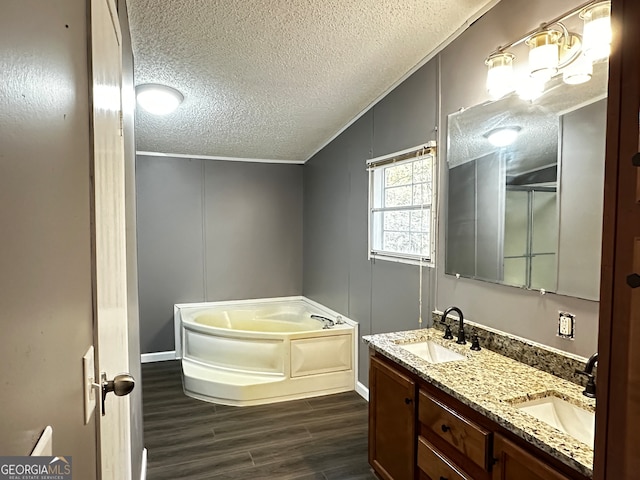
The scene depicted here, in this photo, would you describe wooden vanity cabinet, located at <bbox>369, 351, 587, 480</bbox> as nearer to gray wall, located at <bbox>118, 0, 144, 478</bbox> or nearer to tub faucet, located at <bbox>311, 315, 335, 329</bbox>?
gray wall, located at <bbox>118, 0, 144, 478</bbox>

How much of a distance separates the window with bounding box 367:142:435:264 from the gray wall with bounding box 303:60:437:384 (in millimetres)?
92

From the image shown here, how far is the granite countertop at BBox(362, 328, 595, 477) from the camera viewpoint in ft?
4.07

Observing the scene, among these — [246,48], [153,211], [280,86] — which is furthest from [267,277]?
[246,48]

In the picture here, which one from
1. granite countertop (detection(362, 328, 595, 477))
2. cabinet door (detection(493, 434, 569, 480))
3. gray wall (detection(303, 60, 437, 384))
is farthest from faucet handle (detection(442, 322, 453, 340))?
cabinet door (detection(493, 434, 569, 480))

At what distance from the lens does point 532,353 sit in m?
1.95

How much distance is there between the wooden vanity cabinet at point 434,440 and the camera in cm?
137

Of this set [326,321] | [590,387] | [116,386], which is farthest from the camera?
[326,321]

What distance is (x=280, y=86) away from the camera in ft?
9.98

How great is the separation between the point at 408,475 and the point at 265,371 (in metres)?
1.83

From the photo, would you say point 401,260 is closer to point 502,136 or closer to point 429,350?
point 429,350

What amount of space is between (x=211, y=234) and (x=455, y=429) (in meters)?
3.73

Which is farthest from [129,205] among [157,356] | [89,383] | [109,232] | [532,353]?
[157,356]

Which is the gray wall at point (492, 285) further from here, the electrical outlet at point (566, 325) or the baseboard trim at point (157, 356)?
the baseboard trim at point (157, 356)

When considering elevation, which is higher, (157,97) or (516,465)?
(157,97)
